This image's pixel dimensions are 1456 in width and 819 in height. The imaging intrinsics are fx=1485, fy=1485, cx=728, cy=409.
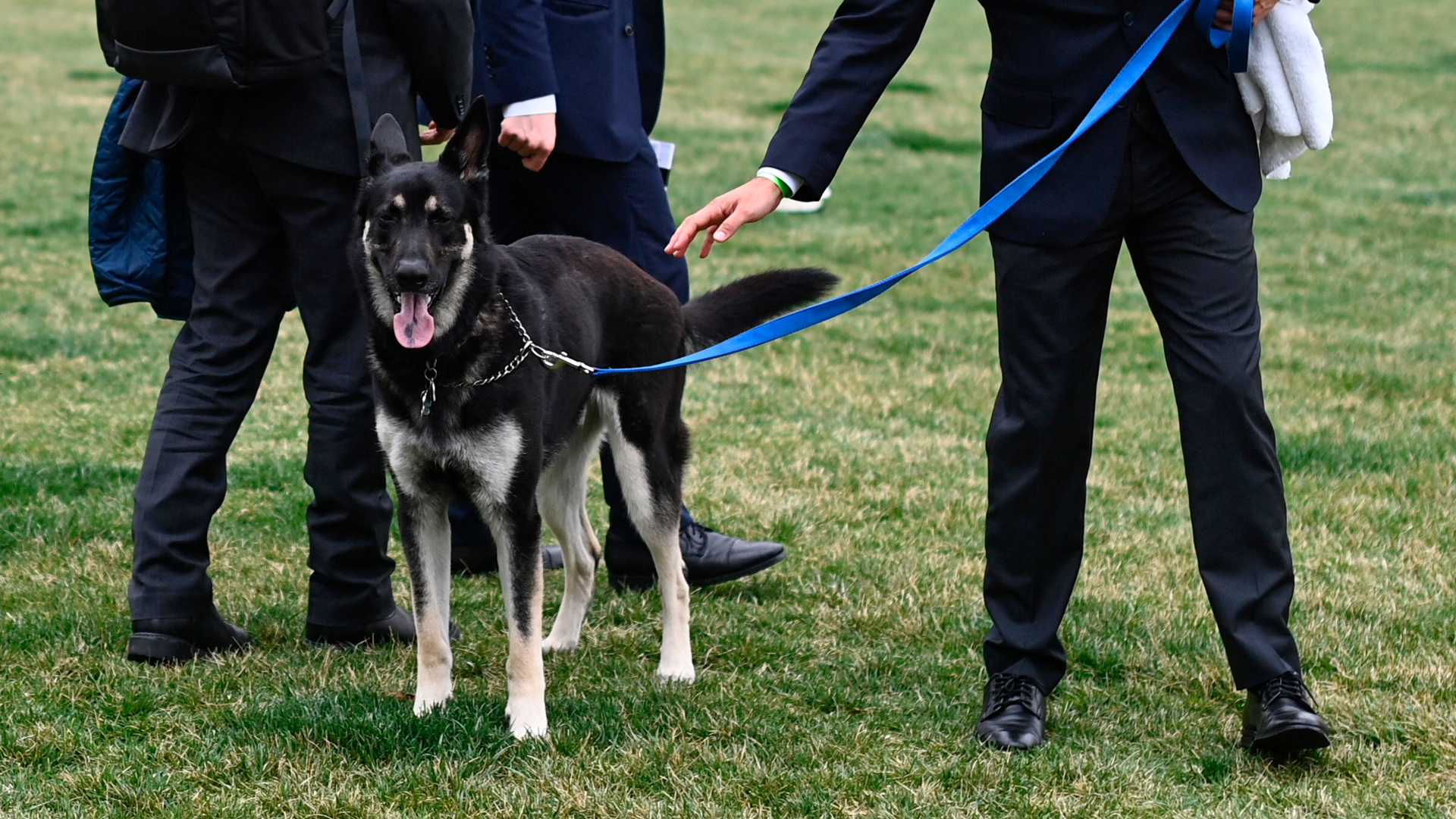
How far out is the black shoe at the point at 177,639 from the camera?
4043 mm

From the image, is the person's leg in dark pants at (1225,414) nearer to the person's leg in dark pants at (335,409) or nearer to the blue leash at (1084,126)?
the blue leash at (1084,126)

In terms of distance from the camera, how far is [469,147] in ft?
12.0

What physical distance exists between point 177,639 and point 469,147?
1.60m

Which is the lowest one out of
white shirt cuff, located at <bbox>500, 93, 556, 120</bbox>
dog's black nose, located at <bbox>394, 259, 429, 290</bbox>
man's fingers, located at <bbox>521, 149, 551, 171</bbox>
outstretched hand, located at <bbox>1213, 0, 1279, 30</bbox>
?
dog's black nose, located at <bbox>394, 259, 429, 290</bbox>

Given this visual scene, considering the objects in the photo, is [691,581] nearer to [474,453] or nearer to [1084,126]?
[474,453]

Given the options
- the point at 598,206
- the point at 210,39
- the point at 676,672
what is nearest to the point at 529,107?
the point at 598,206

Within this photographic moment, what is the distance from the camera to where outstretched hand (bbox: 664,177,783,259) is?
327cm

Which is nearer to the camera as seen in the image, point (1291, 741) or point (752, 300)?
point (1291, 741)

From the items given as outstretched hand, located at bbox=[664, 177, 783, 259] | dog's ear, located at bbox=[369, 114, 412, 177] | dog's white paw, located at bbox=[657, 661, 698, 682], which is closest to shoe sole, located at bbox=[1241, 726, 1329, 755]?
dog's white paw, located at bbox=[657, 661, 698, 682]

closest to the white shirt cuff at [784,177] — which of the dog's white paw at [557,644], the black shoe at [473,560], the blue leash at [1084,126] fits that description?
the blue leash at [1084,126]

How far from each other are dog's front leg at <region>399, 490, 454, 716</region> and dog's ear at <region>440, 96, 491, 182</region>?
0.81 meters

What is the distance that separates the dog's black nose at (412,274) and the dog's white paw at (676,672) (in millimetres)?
1373

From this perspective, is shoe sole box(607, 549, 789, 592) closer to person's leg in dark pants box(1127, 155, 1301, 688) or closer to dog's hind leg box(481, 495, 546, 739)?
dog's hind leg box(481, 495, 546, 739)

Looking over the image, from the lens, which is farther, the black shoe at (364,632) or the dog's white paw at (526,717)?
the black shoe at (364,632)
